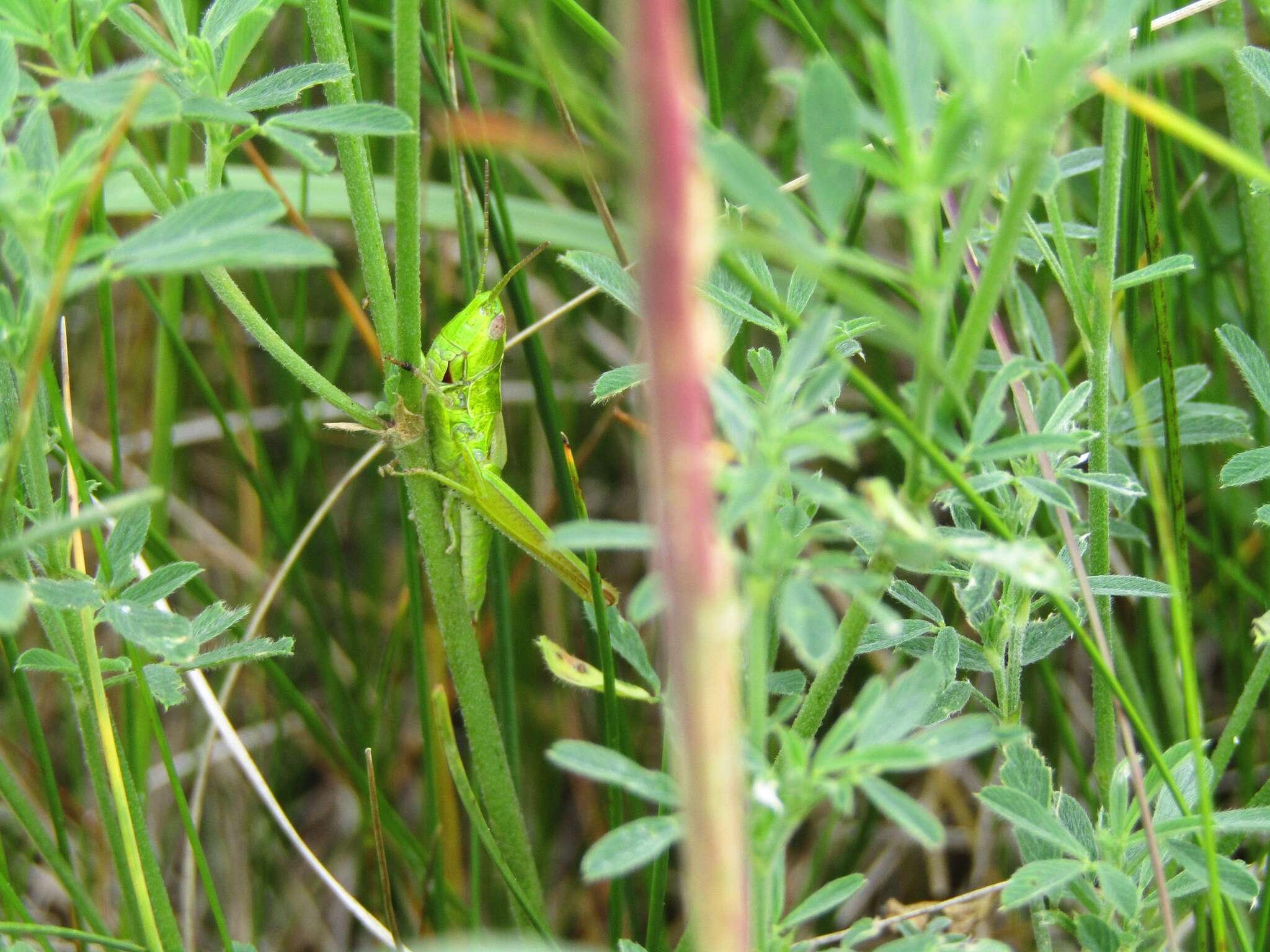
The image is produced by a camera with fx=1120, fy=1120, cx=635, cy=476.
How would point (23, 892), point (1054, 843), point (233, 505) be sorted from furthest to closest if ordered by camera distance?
1. point (233, 505)
2. point (23, 892)
3. point (1054, 843)

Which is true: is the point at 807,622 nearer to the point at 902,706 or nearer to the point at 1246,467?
the point at 902,706

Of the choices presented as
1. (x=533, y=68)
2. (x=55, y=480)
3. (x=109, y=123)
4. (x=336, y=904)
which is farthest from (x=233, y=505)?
(x=109, y=123)

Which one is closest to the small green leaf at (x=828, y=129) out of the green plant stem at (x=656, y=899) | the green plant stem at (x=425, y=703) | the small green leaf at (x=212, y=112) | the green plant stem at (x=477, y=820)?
the small green leaf at (x=212, y=112)

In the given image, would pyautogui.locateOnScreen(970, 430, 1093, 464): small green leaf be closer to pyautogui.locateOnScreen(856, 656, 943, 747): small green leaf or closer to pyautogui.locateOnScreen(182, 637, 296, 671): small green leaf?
pyautogui.locateOnScreen(856, 656, 943, 747): small green leaf

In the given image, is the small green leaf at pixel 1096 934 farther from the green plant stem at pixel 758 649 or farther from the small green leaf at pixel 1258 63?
the small green leaf at pixel 1258 63

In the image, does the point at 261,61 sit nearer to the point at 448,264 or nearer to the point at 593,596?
the point at 448,264

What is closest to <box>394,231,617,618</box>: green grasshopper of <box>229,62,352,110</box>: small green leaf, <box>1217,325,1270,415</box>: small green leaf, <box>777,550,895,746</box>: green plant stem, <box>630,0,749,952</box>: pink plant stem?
<box>229,62,352,110</box>: small green leaf
